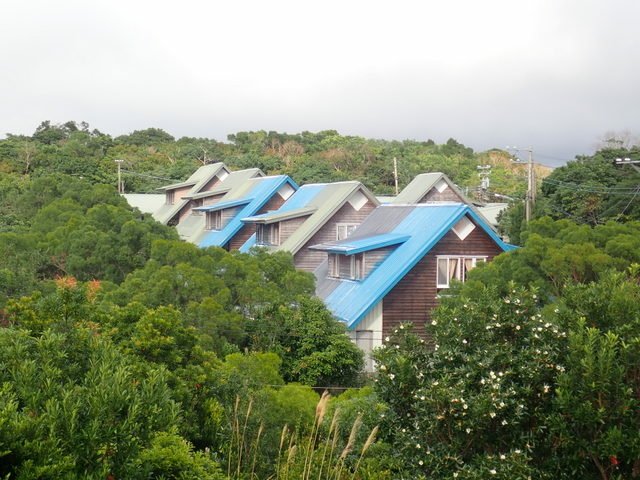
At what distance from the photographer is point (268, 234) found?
42.4 meters

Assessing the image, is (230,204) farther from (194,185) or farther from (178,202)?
(178,202)

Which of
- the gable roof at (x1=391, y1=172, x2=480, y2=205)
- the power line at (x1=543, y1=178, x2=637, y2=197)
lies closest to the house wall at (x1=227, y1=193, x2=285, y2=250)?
the gable roof at (x1=391, y1=172, x2=480, y2=205)

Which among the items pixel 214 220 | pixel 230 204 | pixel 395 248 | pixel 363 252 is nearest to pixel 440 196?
pixel 230 204

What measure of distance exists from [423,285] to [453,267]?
122cm

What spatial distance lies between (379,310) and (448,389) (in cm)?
1777

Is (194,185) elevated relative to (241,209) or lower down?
elevated

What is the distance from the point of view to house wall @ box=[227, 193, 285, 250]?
4616cm

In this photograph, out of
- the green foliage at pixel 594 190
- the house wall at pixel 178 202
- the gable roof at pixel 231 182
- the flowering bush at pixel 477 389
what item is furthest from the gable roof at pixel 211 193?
the flowering bush at pixel 477 389

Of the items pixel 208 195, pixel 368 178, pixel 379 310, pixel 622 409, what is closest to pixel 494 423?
pixel 622 409

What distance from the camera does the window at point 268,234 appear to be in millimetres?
41062

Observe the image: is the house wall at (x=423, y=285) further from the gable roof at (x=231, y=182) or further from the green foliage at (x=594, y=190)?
the gable roof at (x=231, y=182)

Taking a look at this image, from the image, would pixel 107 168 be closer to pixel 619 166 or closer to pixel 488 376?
pixel 619 166

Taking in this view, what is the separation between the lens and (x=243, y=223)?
1799 inches

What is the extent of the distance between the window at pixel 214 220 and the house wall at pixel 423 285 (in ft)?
63.5
